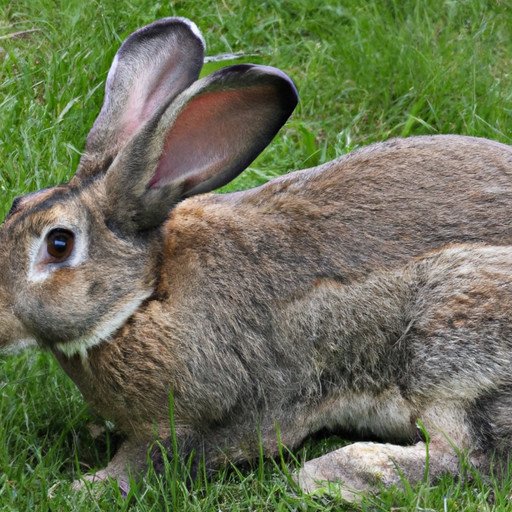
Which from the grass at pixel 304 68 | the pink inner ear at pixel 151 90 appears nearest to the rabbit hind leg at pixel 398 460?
the grass at pixel 304 68

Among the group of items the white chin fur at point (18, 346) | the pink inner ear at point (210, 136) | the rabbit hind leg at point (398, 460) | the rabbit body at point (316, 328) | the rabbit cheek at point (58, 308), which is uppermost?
the pink inner ear at point (210, 136)

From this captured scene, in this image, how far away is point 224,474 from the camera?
6520 millimetres

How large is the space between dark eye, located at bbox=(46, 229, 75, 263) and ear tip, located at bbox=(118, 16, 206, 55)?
1068 mm

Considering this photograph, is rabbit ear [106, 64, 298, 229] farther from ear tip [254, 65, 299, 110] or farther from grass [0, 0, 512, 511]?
grass [0, 0, 512, 511]

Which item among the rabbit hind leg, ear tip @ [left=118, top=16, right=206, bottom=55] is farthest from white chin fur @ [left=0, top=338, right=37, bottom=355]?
ear tip @ [left=118, top=16, right=206, bottom=55]

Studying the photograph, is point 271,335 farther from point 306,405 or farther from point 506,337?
point 506,337

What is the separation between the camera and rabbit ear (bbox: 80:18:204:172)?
22.5 ft

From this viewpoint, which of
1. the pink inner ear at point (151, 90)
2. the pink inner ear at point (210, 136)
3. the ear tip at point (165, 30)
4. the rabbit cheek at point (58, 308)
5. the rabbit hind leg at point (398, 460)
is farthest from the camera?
the ear tip at point (165, 30)

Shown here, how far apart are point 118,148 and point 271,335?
3.47 feet

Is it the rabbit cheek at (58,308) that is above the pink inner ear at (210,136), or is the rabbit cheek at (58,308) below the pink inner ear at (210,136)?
below

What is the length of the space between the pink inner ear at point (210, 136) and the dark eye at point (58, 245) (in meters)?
0.45

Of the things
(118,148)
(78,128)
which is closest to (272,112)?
(118,148)

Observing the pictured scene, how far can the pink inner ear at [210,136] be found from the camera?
21.4ft

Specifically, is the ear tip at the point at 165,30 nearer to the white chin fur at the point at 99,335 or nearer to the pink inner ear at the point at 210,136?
the pink inner ear at the point at 210,136
